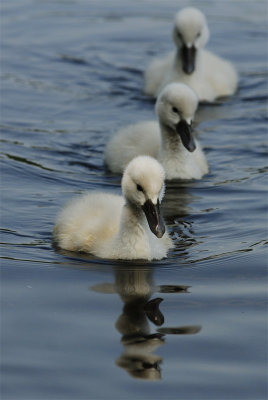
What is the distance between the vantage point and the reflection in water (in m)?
5.74

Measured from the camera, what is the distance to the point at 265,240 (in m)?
7.72

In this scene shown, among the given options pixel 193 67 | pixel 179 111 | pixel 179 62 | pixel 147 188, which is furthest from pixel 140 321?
pixel 179 62

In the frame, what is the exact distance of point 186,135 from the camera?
9.20 meters

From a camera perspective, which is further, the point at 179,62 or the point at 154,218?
the point at 179,62

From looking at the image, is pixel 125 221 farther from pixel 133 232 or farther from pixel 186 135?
pixel 186 135

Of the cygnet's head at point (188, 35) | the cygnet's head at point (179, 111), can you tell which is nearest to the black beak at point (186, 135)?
the cygnet's head at point (179, 111)

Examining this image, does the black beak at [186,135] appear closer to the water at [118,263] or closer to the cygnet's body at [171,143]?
the cygnet's body at [171,143]

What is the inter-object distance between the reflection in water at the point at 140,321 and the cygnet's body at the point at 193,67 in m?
5.22

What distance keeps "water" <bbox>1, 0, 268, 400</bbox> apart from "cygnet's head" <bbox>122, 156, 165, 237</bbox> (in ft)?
1.33

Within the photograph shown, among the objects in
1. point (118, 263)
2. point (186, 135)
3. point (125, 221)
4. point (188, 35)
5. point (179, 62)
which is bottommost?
point (118, 263)

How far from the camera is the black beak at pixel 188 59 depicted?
11.7 metres

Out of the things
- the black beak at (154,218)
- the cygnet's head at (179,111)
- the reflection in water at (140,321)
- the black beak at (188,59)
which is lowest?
the reflection in water at (140,321)

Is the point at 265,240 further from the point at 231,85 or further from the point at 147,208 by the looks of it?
the point at 231,85

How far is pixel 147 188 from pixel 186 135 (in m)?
2.48
